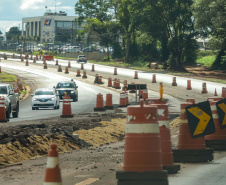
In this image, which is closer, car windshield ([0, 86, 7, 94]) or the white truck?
the white truck

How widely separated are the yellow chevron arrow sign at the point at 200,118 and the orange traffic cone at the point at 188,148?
14 centimetres

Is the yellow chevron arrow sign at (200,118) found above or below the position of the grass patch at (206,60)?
above

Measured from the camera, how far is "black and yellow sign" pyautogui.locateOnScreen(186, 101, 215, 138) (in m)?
12.0

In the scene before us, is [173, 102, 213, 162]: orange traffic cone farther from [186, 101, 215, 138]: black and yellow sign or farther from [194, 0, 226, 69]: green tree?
[194, 0, 226, 69]: green tree

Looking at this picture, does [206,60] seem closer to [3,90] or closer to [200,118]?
[3,90]

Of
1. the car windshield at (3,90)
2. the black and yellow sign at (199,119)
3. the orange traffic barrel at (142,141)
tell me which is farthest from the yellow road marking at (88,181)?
the car windshield at (3,90)

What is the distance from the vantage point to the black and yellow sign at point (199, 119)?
1195 cm

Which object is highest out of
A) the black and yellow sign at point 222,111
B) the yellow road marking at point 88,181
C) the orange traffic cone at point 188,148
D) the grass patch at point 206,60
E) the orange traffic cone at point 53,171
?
the orange traffic cone at point 53,171

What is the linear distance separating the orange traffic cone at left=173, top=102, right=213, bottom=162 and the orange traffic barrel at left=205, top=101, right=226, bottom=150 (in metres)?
2.11

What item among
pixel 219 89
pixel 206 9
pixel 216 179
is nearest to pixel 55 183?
pixel 216 179

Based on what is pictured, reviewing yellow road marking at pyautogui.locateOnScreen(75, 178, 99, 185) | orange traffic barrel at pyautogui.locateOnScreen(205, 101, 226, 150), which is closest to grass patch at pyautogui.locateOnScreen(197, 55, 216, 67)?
orange traffic barrel at pyautogui.locateOnScreen(205, 101, 226, 150)

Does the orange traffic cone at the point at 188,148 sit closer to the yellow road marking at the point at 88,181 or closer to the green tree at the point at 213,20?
the yellow road marking at the point at 88,181

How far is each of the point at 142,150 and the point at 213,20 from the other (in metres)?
59.5

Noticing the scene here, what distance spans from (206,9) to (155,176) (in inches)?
2461
